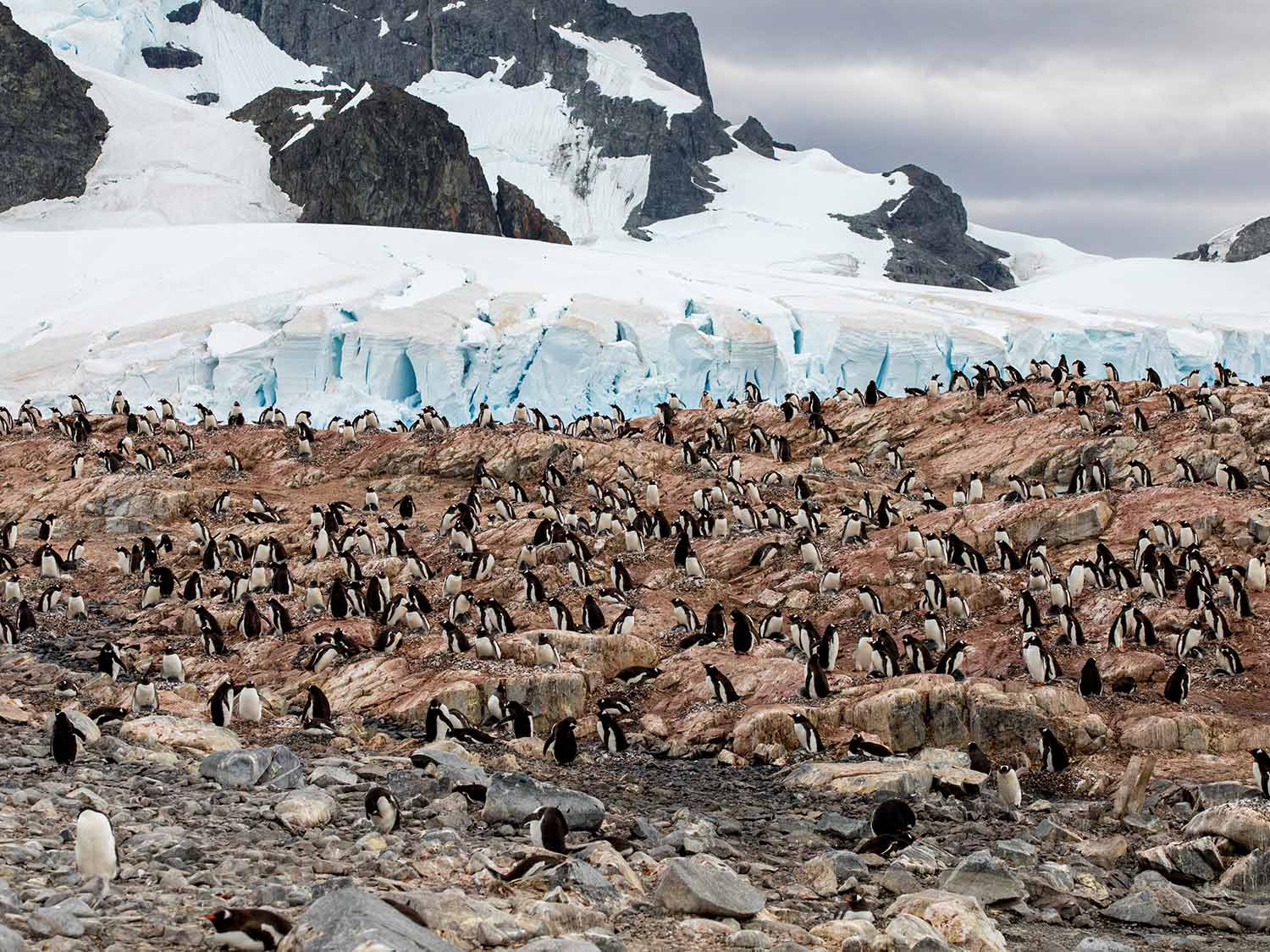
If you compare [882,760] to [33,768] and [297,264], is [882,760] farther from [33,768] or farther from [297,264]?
[297,264]

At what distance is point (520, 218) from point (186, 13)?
46.5 metres

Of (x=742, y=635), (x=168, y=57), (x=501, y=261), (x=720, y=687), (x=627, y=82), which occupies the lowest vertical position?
(x=720, y=687)

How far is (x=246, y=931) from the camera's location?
571 cm

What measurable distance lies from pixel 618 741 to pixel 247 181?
2939 inches

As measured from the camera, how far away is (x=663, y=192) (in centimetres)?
10912

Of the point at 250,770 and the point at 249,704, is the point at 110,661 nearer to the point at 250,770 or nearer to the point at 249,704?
the point at 249,704

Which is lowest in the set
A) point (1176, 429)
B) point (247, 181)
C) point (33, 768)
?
point (33, 768)

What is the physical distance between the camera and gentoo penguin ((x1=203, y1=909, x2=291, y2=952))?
5.72 metres

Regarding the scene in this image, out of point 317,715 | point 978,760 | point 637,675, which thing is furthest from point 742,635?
point 317,715

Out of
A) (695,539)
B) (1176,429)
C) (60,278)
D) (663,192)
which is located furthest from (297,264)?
(663,192)

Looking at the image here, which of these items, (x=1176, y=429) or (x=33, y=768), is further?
(x=1176, y=429)

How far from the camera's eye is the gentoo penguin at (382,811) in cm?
848

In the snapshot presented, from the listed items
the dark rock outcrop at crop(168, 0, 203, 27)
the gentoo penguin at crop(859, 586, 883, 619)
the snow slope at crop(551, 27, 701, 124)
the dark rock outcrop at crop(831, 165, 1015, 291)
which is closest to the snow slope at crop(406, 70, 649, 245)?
the snow slope at crop(551, 27, 701, 124)

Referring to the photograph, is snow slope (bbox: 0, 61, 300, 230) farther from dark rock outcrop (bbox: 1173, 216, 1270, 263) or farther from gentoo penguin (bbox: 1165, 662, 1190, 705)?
dark rock outcrop (bbox: 1173, 216, 1270, 263)
